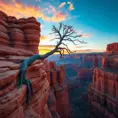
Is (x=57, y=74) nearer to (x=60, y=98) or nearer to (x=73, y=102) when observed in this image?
(x=60, y=98)

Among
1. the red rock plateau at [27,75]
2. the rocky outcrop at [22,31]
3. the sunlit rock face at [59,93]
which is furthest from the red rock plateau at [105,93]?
the rocky outcrop at [22,31]

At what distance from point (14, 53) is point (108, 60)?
3528 centimetres

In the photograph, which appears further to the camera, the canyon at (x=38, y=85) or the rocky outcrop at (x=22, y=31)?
the rocky outcrop at (x=22, y=31)

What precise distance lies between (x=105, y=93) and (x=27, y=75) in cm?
2876

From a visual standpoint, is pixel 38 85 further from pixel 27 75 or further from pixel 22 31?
pixel 22 31

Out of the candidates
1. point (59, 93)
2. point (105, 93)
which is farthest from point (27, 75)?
point (105, 93)

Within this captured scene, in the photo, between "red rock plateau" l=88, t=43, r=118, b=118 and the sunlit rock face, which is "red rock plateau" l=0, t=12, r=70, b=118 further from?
"red rock plateau" l=88, t=43, r=118, b=118

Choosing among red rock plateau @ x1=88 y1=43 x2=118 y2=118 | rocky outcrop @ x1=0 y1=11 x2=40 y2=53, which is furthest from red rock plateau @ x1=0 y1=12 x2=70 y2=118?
red rock plateau @ x1=88 y1=43 x2=118 y2=118

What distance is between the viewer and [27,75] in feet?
26.7

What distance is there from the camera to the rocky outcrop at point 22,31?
12653mm

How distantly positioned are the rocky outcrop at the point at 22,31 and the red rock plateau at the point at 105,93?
24259 mm

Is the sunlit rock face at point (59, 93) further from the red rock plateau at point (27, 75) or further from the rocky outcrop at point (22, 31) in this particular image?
the rocky outcrop at point (22, 31)

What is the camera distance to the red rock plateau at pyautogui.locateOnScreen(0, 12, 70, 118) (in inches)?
209

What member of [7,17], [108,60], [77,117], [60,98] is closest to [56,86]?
[60,98]
